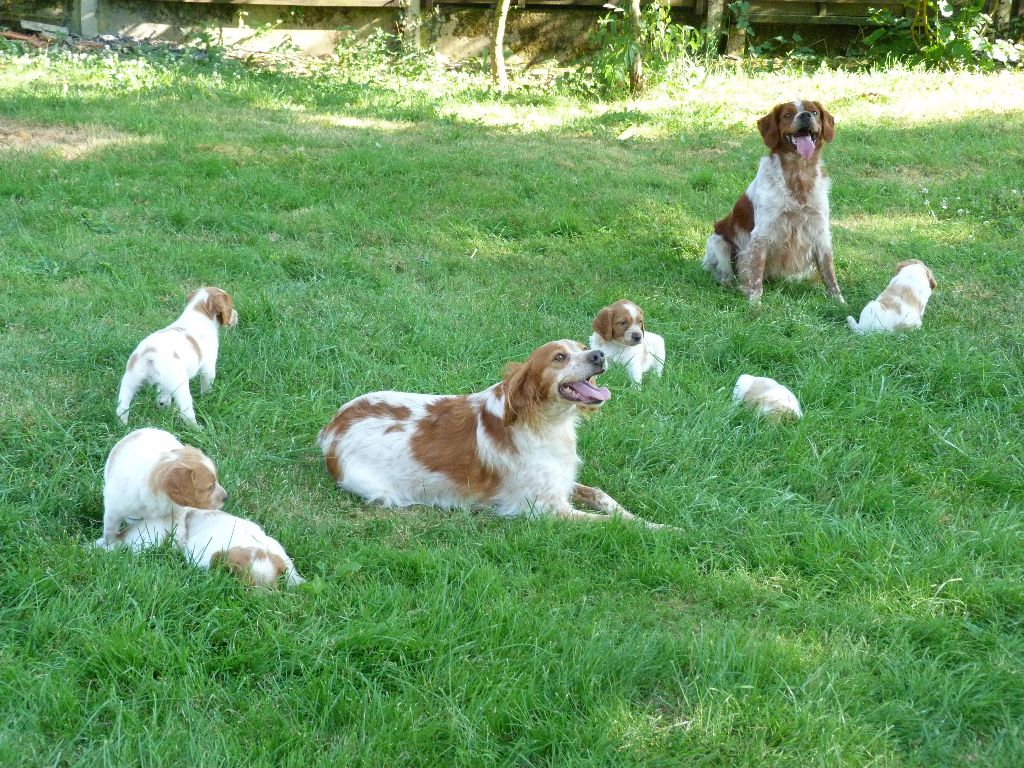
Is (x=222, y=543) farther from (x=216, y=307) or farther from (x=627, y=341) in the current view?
(x=627, y=341)

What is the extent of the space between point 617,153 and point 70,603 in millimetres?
8152

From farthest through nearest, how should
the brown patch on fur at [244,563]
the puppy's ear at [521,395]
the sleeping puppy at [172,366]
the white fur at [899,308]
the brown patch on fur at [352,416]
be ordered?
the white fur at [899,308], the sleeping puppy at [172,366], the brown patch on fur at [352,416], the puppy's ear at [521,395], the brown patch on fur at [244,563]

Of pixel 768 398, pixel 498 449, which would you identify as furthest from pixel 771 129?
pixel 498 449

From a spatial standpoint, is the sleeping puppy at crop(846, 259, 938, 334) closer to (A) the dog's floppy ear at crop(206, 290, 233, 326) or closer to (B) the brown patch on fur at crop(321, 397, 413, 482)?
(B) the brown patch on fur at crop(321, 397, 413, 482)

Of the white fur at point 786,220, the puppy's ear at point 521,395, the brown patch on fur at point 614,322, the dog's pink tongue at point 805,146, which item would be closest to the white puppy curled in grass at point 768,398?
the brown patch on fur at point 614,322

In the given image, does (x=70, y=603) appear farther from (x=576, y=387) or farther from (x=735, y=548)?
(x=735, y=548)

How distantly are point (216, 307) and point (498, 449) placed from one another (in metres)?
1.95

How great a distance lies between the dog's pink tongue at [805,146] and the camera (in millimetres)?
7453

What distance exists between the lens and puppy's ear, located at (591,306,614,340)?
6027mm

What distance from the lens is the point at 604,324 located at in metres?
6.06

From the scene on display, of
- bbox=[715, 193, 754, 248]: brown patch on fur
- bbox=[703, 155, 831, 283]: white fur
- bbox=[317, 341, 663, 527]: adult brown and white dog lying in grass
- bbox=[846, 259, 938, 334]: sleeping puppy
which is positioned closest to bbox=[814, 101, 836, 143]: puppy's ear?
bbox=[703, 155, 831, 283]: white fur

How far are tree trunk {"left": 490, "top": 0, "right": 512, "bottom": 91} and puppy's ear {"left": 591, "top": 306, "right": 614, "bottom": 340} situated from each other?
23.6 feet

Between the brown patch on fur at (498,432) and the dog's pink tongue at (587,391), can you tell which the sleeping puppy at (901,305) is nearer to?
the dog's pink tongue at (587,391)

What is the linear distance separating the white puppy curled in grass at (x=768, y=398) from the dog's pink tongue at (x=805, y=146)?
100 inches
